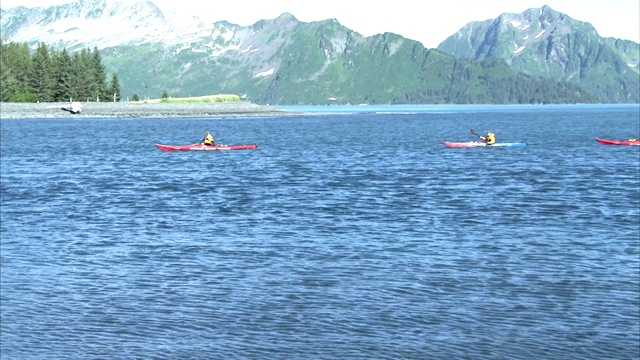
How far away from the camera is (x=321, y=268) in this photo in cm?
3056

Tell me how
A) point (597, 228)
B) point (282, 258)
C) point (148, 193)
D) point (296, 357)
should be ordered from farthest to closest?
1. point (148, 193)
2. point (597, 228)
3. point (282, 258)
4. point (296, 357)

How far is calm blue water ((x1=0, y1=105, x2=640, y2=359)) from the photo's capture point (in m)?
22.7

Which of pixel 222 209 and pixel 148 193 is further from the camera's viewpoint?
pixel 148 193

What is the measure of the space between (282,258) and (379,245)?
4.51 meters

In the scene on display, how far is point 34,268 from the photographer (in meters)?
30.0

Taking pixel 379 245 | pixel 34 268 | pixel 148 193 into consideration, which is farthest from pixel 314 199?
pixel 34 268

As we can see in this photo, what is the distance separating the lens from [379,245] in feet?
115

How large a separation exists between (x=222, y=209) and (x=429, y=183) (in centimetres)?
1850

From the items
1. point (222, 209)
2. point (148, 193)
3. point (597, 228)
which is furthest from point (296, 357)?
point (148, 193)

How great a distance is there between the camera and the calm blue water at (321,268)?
2269 cm

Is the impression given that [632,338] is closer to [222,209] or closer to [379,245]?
[379,245]

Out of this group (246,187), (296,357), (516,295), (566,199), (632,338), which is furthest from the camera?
(246,187)

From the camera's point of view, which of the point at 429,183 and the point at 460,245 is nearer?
the point at 460,245

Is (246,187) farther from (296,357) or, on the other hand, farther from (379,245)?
(296,357)
